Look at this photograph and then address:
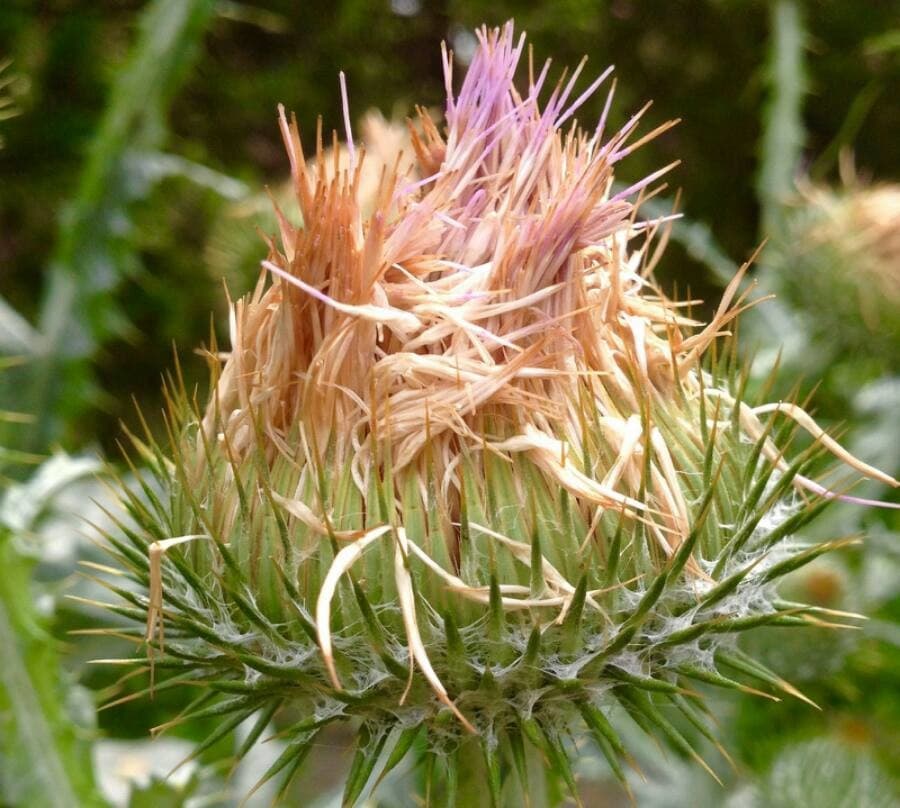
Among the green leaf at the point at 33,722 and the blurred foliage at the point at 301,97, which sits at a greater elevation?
the blurred foliage at the point at 301,97

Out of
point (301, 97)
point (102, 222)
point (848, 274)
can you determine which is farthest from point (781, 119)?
point (301, 97)

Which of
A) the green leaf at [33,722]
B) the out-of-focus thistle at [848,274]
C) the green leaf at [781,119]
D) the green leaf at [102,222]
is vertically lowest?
the green leaf at [33,722]

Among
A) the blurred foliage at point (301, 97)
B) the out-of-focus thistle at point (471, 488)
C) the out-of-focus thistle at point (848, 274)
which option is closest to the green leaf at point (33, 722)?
the out-of-focus thistle at point (471, 488)

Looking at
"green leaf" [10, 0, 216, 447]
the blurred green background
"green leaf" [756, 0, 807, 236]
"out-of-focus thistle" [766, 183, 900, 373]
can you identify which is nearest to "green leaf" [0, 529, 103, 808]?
the blurred green background

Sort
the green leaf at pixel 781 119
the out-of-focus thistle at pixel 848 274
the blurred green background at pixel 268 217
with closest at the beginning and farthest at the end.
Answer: the blurred green background at pixel 268 217, the out-of-focus thistle at pixel 848 274, the green leaf at pixel 781 119

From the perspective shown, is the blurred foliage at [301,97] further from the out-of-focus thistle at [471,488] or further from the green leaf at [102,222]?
the out-of-focus thistle at [471,488]

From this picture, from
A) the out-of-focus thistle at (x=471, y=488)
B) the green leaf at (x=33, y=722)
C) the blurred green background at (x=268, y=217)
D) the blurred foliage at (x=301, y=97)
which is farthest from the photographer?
the blurred foliage at (x=301, y=97)
